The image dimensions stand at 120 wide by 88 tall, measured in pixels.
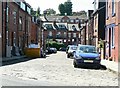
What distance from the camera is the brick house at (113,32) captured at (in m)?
27.0

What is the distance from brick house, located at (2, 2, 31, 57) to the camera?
37.0 m

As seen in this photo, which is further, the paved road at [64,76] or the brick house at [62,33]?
the brick house at [62,33]

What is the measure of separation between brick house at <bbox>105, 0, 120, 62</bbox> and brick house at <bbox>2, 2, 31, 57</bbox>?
11.1 metres

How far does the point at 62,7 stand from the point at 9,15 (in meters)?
140

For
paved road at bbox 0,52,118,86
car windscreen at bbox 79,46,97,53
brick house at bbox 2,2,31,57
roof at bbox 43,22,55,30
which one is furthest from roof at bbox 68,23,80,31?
paved road at bbox 0,52,118,86

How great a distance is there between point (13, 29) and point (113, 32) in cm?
1673

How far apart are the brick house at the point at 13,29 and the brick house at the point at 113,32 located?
11.1 meters

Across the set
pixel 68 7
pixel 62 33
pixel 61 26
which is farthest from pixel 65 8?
pixel 62 33

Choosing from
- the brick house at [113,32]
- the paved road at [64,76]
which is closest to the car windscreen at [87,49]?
the brick house at [113,32]

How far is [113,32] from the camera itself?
1179 inches

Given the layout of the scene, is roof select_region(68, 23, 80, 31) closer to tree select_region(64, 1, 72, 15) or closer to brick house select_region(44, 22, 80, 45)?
brick house select_region(44, 22, 80, 45)

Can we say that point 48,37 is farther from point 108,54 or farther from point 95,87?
point 95,87

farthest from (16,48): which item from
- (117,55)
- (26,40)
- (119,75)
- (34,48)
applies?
(119,75)

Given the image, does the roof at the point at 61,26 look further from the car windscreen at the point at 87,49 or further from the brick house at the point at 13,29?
the car windscreen at the point at 87,49
